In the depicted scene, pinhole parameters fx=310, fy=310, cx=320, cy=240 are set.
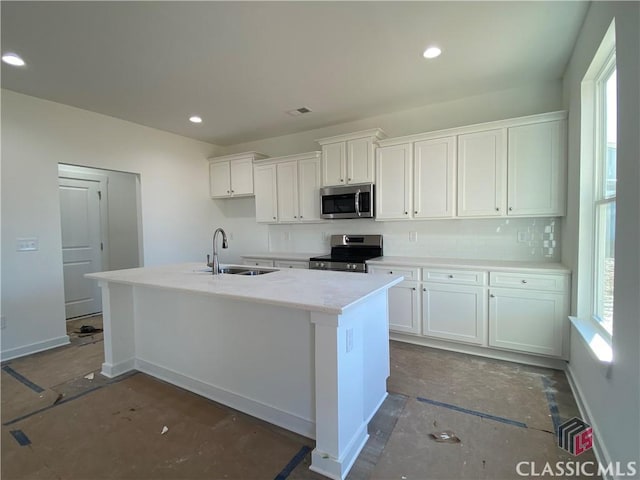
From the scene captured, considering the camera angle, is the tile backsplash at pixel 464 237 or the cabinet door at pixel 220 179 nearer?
the tile backsplash at pixel 464 237

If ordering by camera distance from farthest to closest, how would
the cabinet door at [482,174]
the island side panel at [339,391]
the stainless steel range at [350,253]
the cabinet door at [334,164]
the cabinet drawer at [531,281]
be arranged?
the cabinet door at [334,164] < the stainless steel range at [350,253] < the cabinet door at [482,174] < the cabinet drawer at [531,281] < the island side panel at [339,391]

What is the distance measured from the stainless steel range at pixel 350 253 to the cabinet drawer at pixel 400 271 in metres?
0.13

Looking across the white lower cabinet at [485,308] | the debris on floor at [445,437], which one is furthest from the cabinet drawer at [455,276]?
the debris on floor at [445,437]

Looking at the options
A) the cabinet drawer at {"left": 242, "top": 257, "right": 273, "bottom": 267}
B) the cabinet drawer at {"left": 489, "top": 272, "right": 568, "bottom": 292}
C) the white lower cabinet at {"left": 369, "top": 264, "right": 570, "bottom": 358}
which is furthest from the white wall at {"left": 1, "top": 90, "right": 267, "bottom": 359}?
the cabinet drawer at {"left": 489, "top": 272, "right": 568, "bottom": 292}

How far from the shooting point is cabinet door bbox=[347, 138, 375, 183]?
12.1 feet

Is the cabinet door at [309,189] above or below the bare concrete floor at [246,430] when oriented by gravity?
above

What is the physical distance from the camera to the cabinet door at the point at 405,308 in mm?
3215

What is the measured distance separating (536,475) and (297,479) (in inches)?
47.3

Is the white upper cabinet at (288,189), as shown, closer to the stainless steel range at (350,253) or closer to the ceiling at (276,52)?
the stainless steel range at (350,253)

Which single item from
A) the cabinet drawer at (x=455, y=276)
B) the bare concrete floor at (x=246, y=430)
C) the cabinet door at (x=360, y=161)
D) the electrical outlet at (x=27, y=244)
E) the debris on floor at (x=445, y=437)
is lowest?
the debris on floor at (x=445, y=437)

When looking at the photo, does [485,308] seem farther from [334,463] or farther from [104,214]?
[104,214]

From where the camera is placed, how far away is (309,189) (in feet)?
13.9

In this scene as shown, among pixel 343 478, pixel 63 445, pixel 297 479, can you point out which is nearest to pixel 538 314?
pixel 343 478

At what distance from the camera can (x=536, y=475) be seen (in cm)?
156
